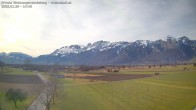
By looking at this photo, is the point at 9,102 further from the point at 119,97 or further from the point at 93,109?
the point at 119,97

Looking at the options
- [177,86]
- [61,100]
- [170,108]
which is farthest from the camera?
[177,86]

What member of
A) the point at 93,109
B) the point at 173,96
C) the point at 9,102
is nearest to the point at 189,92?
the point at 173,96

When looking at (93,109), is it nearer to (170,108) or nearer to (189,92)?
(170,108)

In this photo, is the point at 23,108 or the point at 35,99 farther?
the point at 35,99

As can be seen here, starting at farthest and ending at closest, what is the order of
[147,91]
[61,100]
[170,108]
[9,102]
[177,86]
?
[177,86], [147,91], [61,100], [9,102], [170,108]

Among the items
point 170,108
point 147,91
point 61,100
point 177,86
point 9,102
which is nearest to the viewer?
point 170,108

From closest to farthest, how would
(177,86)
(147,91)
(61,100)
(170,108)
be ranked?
1. (170,108)
2. (61,100)
3. (147,91)
4. (177,86)

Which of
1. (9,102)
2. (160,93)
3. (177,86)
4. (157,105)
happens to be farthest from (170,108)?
(9,102)

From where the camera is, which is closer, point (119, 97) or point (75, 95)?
point (119, 97)

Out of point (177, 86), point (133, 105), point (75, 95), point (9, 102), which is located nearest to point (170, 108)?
point (133, 105)
